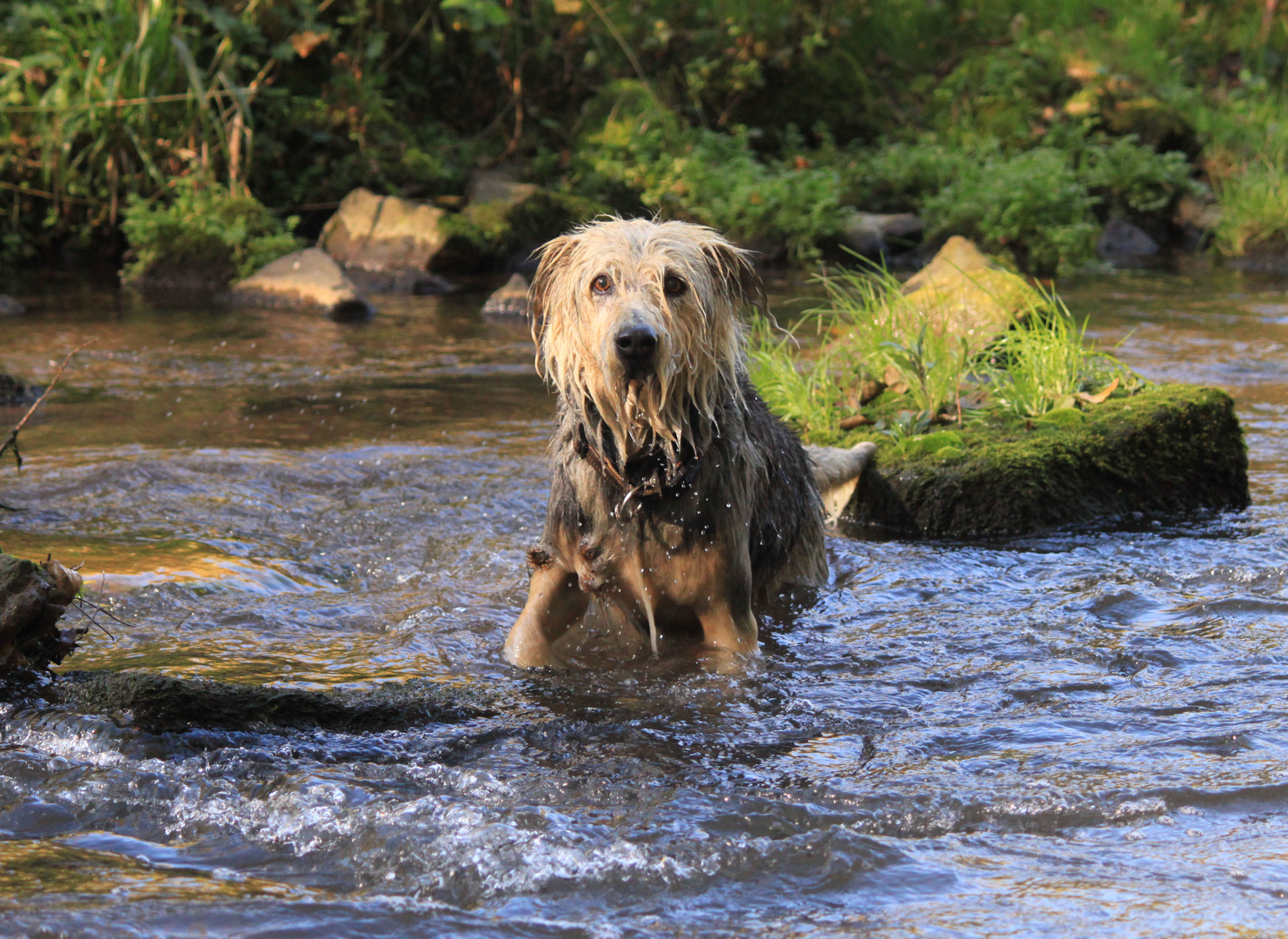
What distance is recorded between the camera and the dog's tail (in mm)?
6281

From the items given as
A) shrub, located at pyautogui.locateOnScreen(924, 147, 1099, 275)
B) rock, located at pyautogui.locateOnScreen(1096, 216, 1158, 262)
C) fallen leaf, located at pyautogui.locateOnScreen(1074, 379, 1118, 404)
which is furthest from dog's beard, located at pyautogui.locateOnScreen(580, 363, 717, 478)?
rock, located at pyautogui.locateOnScreen(1096, 216, 1158, 262)

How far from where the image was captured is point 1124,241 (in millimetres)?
16984

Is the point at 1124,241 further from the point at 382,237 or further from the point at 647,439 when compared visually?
the point at 647,439

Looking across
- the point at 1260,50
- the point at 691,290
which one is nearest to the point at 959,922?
the point at 691,290

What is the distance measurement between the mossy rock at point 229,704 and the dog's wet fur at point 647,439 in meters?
0.71

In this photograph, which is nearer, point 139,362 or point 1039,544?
point 1039,544

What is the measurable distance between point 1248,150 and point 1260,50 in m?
4.13

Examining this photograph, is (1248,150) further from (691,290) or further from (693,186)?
(691,290)

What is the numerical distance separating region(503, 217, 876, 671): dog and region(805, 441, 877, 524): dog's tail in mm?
1565

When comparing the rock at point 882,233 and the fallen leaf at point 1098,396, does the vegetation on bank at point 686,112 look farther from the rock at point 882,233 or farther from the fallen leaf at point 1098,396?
the fallen leaf at point 1098,396

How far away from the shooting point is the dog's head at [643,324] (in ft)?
13.3

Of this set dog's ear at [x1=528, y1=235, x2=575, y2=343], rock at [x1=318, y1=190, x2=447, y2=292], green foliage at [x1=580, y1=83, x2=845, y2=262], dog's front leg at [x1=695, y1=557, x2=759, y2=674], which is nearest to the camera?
dog's ear at [x1=528, y1=235, x2=575, y2=343]

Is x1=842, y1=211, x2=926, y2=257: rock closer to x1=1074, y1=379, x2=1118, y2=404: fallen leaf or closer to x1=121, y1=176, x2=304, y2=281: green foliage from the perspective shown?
x1=121, y1=176, x2=304, y2=281: green foliage

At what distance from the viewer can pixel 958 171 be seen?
16.5 metres
